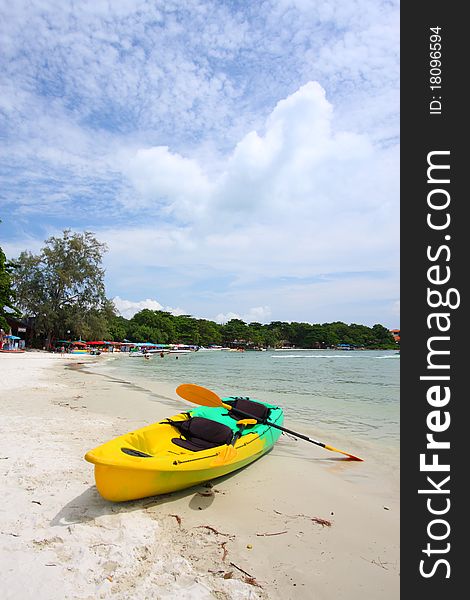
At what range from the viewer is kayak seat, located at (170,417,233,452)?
5.62 m

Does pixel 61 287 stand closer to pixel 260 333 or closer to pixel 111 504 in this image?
pixel 111 504

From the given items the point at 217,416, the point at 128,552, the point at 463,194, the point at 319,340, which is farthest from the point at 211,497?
the point at 319,340

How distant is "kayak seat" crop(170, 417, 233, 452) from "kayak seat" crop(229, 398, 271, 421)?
3.89ft

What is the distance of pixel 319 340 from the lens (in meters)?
120

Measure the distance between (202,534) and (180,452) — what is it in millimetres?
1734

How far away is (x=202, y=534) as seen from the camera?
3.73 m

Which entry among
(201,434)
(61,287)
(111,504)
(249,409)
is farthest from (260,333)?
(111,504)

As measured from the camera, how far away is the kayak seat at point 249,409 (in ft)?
23.7

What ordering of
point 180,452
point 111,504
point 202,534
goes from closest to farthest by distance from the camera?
point 202,534
point 111,504
point 180,452

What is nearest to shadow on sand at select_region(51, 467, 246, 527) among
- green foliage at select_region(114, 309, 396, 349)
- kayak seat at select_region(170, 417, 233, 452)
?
kayak seat at select_region(170, 417, 233, 452)

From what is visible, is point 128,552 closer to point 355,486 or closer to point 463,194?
point 355,486

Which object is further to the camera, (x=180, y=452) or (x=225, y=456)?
(x=180, y=452)

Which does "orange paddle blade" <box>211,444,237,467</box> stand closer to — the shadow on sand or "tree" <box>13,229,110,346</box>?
the shadow on sand

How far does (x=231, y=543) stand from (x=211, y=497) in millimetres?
1105
